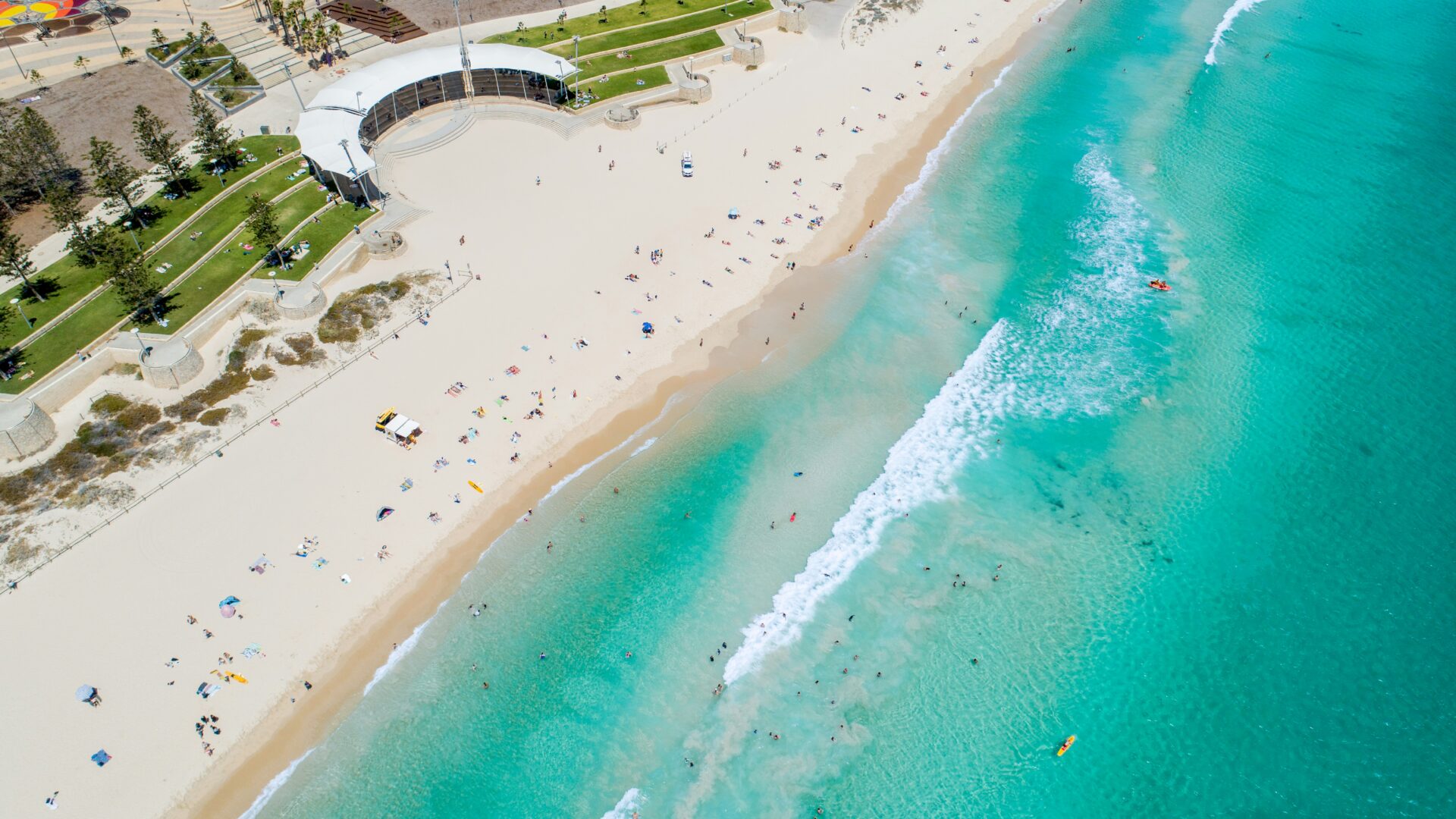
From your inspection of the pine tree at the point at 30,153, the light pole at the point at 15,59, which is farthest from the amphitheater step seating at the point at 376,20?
the pine tree at the point at 30,153

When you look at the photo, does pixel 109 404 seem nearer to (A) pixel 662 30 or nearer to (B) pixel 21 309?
(B) pixel 21 309

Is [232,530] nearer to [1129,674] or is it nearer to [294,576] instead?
[294,576]

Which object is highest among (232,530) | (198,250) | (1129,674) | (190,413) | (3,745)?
(198,250)

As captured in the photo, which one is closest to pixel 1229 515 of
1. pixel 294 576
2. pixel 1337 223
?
pixel 1337 223

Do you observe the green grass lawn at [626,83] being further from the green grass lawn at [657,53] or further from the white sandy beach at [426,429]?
the white sandy beach at [426,429]

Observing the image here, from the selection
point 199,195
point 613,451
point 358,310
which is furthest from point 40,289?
point 613,451

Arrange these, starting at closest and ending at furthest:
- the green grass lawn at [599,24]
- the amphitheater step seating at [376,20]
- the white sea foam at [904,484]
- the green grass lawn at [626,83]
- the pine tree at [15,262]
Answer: the white sea foam at [904,484], the pine tree at [15,262], the green grass lawn at [626,83], the amphitheater step seating at [376,20], the green grass lawn at [599,24]

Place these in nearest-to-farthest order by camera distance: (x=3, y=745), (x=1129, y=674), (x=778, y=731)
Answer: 1. (x=3, y=745)
2. (x=778, y=731)
3. (x=1129, y=674)
